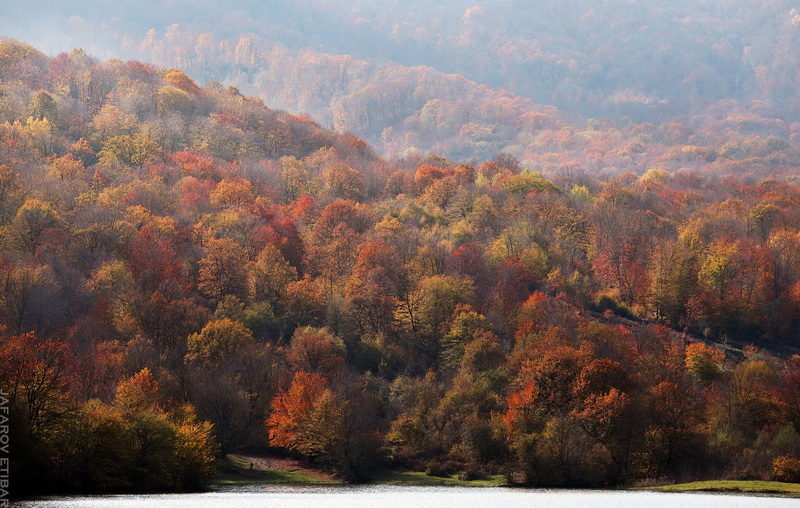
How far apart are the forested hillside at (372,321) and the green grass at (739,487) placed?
3765 mm

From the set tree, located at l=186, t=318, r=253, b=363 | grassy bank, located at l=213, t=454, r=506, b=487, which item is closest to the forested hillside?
tree, located at l=186, t=318, r=253, b=363

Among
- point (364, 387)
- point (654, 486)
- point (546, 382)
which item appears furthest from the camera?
point (364, 387)

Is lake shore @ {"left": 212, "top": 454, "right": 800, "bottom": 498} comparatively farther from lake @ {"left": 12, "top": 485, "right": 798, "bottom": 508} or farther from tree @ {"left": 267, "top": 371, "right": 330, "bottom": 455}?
lake @ {"left": 12, "top": 485, "right": 798, "bottom": 508}

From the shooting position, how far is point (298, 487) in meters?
71.1

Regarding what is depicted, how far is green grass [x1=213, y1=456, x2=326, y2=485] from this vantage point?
73250 millimetres

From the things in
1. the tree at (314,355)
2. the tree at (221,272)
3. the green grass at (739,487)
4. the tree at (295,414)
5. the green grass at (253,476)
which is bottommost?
the green grass at (253,476)

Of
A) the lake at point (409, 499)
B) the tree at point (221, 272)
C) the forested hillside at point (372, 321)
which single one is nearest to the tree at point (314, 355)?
the forested hillside at point (372, 321)

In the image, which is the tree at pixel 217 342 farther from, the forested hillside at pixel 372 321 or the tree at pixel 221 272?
the tree at pixel 221 272

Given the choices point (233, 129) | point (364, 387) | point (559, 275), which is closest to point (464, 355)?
point (364, 387)

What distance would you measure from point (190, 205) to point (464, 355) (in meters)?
55.5

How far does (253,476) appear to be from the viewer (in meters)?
75.8

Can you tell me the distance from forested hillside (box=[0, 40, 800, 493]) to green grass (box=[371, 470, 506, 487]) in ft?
4.52

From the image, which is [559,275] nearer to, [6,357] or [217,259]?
[217,259]

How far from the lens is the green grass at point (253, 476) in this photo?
73250 millimetres
